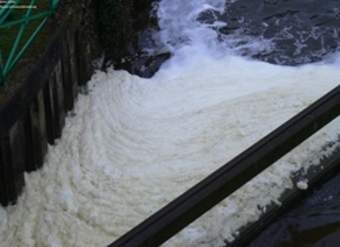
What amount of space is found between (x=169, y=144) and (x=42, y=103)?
67.4 inches

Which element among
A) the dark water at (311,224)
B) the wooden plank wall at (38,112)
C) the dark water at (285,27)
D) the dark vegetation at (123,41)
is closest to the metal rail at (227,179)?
the dark water at (311,224)

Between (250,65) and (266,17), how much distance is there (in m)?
2.37

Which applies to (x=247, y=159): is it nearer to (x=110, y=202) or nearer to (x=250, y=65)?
(x=110, y=202)

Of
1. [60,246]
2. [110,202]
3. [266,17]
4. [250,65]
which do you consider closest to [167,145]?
[110,202]

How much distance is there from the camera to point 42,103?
302 inches

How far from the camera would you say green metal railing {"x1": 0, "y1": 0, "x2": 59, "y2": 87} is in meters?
6.80

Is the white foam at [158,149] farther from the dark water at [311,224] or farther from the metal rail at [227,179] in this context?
the metal rail at [227,179]

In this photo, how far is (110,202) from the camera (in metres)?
7.21

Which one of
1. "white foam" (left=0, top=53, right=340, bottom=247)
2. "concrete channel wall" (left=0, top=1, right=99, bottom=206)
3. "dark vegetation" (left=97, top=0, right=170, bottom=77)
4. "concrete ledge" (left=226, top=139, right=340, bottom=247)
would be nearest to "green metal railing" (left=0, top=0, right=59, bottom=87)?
"concrete channel wall" (left=0, top=1, right=99, bottom=206)

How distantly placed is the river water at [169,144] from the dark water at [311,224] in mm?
246

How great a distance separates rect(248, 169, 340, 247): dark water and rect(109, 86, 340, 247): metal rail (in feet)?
3.24

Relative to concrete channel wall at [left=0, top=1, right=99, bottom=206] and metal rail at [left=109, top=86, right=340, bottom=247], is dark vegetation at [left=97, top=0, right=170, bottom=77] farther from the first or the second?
metal rail at [left=109, top=86, right=340, bottom=247]

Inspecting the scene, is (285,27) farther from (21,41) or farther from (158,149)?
(21,41)

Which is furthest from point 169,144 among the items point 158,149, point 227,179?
point 227,179
